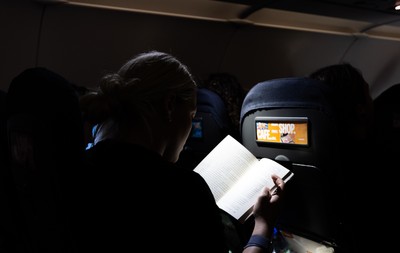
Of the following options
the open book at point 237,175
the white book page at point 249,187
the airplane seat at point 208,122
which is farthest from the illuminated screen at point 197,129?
the white book page at point 249,187

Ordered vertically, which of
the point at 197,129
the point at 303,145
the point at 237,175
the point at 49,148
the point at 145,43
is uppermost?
the point at 49,148

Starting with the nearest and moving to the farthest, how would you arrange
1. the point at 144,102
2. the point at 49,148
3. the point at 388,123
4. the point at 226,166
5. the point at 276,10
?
the point at 49,148
the point at 144,102
the point at 226,166
the point at 388,123
the point at 276,10

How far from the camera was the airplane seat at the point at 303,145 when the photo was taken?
64.0 inches

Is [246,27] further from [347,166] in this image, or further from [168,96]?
[168,96]

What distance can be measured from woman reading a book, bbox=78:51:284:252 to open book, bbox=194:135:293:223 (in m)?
0.50

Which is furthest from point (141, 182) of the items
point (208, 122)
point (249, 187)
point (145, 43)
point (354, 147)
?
point (145, 43)

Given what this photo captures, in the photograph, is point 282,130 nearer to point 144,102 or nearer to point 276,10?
point 144,102

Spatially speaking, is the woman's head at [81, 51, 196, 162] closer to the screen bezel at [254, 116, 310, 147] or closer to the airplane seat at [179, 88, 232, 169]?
the screen bezel at [254, 116, 310, 147]

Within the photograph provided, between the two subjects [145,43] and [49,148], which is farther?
[145,43]

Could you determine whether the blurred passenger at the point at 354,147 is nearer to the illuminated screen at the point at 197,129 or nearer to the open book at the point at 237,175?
the open book at the point at 237,175

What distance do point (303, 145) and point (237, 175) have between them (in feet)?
1.05

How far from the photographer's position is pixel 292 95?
1.70 meters

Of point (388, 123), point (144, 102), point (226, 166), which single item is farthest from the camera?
point (388, 123)

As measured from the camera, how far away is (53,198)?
99 centimetres
